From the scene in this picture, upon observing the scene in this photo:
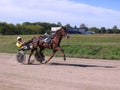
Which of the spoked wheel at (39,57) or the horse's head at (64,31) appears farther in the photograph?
the spoked wheel at (39,57)

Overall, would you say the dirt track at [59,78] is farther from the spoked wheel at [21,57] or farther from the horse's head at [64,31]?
the spoked wheel at [21,57]

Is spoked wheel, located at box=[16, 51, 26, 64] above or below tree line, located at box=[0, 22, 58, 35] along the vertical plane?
above

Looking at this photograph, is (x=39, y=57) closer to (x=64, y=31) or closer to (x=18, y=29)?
(x=64, y=31)

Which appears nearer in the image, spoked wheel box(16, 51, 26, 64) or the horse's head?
the horse's head

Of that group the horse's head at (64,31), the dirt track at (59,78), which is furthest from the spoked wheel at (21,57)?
the horse's head at (64,31)

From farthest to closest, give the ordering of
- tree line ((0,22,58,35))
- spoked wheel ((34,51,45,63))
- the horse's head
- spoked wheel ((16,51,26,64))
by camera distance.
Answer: tree line ((0,22,58,35)) → spoked wheel ((34,51,45,63)) → spoked wheel ((16,51,26,64)) → the horse's head

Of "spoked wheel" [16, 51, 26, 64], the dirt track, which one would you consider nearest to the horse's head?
the dirt track

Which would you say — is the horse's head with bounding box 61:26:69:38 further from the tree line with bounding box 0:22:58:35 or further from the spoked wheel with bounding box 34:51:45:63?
the tree line with bounding box 0:22:58:35

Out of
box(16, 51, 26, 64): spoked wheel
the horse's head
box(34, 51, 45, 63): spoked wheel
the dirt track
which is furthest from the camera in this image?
box(34, 51, 45, 63): spoked wheel

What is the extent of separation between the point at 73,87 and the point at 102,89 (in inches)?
36.9

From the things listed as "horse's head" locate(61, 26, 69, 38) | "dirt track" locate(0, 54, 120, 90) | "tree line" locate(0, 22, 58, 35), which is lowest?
"tree line" locate(0, 22, 58, 35)

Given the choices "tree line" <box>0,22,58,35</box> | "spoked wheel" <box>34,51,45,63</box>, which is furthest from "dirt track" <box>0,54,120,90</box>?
"tree line" <box>0,22,58,35</box>

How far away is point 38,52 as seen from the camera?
21.9m

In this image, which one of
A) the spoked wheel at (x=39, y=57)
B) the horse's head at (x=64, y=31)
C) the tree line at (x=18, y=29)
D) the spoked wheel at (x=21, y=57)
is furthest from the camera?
the tree line at (x=18, y=29)
